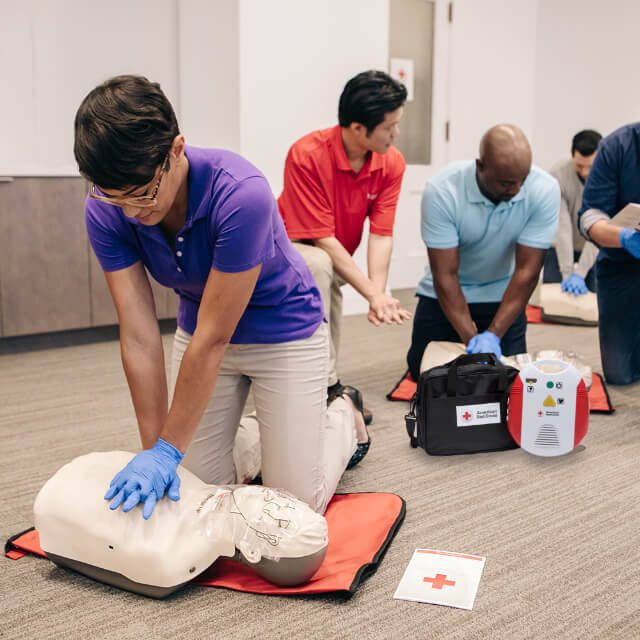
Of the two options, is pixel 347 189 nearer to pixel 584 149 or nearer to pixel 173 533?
pixel 173 533

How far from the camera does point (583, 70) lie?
5230 millimetres

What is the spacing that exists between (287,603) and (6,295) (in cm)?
226

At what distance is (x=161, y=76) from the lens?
362 cm

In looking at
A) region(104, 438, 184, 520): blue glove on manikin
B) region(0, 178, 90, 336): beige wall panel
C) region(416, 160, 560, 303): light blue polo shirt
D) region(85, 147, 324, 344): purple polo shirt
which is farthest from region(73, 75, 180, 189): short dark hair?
region(0, 178, 90, 336): beige wall panel

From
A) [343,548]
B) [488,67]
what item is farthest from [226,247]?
[488,67]

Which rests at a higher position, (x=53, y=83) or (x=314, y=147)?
(x=53, y=83)

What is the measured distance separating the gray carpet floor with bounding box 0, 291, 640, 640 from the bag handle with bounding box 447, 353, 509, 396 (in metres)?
0.20

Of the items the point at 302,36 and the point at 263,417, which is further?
the point at 302,36

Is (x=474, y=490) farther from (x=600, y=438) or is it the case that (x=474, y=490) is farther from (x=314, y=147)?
(x=314, y=147)

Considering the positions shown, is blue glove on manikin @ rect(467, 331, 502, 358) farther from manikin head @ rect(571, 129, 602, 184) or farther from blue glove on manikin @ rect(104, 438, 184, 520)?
manikin head @ rect(571, 129, 602, 184)

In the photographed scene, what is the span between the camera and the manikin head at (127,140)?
108 centimetres

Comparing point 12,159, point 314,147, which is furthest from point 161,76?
point 314,147

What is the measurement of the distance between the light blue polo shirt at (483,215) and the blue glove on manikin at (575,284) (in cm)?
137

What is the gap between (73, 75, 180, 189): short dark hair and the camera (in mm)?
1075
